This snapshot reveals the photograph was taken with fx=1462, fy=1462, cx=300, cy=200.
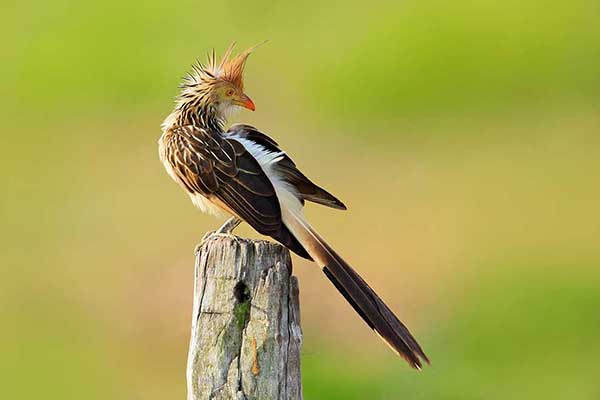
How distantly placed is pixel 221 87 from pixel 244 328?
1735 millimetres

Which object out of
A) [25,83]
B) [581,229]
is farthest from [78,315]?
[25,83]

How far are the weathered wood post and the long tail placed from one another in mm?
382

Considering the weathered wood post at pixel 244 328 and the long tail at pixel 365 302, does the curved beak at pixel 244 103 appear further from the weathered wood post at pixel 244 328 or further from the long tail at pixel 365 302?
the weathered wood post at pixel 244 328

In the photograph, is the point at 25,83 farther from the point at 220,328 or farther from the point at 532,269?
the point at 220,328

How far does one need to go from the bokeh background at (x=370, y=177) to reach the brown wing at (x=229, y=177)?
381 cm

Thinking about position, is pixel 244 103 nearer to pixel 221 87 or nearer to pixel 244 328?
pixel 221 87

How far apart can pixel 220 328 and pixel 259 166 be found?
1.10 m

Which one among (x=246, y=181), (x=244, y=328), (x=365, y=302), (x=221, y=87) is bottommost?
(x=244, y=328)

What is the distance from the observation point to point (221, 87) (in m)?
5.80

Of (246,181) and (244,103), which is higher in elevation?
(244,103)

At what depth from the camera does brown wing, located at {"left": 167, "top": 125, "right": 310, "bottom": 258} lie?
5043mm

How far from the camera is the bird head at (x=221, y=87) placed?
19.0 ft

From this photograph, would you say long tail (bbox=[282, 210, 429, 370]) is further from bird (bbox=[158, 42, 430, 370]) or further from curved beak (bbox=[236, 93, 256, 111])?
curved beak (bbox=[236, 93, 256, 111])

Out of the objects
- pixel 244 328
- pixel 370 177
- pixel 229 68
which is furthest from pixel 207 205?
pixel 370 177
